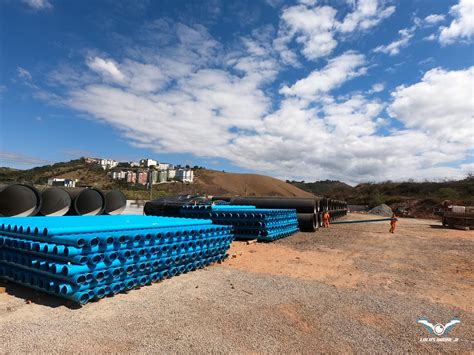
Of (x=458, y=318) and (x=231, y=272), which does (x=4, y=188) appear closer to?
(x=231, y=272)

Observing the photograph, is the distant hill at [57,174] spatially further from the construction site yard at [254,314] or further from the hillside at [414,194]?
the construction site yard at [254,314]

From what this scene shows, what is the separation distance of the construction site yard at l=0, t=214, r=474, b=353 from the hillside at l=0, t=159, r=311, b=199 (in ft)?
219

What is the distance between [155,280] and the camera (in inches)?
245

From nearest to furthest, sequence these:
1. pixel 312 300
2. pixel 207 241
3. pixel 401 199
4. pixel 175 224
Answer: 1. pixel 312 300
2. pixel 175 224
3. pixel 207 241
4. pixel 401 199

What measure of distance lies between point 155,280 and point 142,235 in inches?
41.2

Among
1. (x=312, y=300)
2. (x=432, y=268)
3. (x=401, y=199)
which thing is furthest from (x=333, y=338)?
(x=401, y=199)

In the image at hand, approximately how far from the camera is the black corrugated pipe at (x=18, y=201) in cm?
1116

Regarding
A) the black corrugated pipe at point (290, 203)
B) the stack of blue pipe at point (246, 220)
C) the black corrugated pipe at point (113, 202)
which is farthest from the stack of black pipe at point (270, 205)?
the stack of blue pipe at point (246, 220)

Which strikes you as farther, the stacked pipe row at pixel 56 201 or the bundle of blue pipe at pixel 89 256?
the stacked pipe row at pixel 56 201

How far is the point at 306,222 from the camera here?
57.4 ft

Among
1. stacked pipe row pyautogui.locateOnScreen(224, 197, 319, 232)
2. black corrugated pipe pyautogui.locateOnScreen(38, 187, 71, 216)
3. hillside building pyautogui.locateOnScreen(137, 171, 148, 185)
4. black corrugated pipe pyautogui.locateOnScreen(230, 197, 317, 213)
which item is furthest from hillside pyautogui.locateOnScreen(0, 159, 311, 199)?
black corrugated pipe pyautogui.locateOnScreen(38, 187, 71, 216)

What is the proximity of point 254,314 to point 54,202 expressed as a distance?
37.7ft

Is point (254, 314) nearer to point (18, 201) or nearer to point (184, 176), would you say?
point (18, 201)

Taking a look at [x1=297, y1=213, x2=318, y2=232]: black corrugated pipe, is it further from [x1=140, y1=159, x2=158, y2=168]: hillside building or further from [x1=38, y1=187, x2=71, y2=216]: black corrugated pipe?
[x1=140, y1=159, x2=158, y2=168]: hillside building
